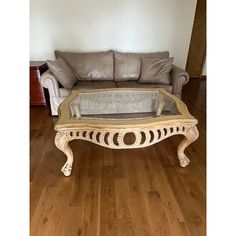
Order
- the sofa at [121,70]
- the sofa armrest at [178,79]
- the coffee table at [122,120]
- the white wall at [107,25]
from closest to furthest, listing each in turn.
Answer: the coffee table at [122,120] → the sofa armrest at [178,79] → the sofa at [121,70] → the white wall at [107,25]

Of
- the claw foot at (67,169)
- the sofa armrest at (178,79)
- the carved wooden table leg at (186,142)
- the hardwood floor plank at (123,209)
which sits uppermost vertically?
the sofa armrest at (178,79)

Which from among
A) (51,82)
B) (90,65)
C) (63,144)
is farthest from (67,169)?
(90,65)

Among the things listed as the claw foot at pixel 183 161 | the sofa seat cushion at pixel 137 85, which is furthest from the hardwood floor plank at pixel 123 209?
the sofa seat cushion at pixel 137 85

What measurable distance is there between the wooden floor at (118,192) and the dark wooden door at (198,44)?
3.36 metres

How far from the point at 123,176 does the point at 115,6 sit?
9.66 feet

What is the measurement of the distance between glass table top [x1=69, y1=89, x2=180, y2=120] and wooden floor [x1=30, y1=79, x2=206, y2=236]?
36 centimetres

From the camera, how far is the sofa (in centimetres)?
327

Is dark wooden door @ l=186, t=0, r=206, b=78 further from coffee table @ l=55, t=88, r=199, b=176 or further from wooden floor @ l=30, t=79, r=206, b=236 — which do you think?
wooden floor @ l=30, t=79, r=206, b=236

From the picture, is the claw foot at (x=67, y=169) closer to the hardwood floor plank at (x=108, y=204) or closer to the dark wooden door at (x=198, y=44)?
the hardwood floor plank at (x=108, y=204)

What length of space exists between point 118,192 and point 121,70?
2203mm

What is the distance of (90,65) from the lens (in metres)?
3.46

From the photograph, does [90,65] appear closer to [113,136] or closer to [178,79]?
[178,79]

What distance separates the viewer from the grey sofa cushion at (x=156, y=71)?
3.32 m
